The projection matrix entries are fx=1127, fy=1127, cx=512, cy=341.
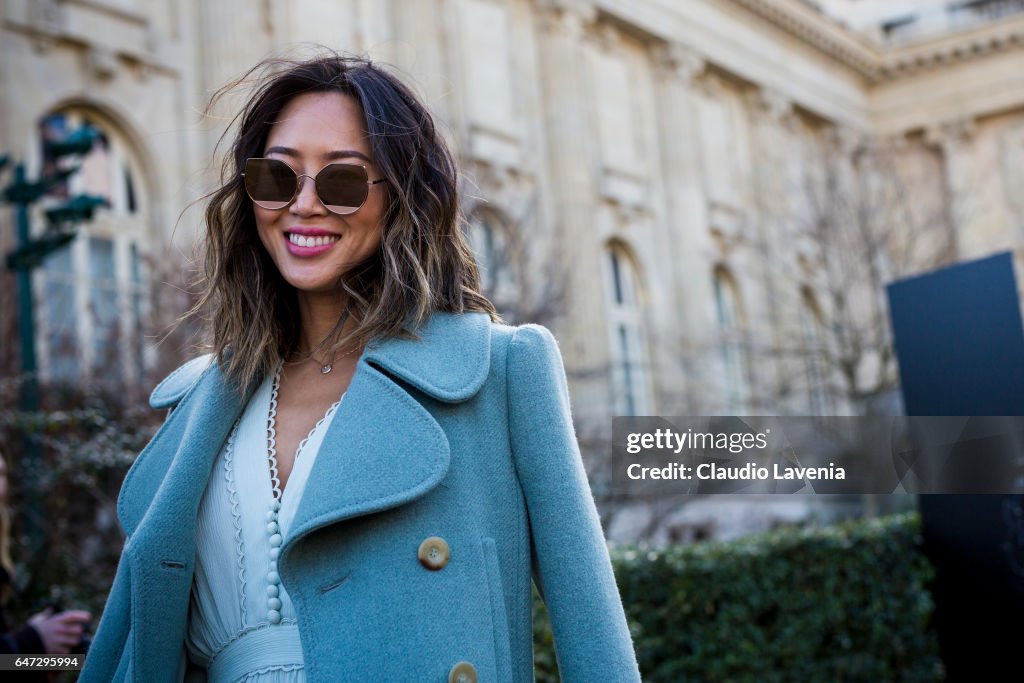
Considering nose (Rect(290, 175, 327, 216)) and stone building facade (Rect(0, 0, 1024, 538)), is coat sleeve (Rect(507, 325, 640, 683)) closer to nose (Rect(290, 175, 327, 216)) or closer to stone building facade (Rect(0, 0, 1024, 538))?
nose (Rect(290, 175, 327, 216))

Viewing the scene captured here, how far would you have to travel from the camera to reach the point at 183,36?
679 inches

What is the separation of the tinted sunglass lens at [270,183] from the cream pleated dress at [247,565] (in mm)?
440

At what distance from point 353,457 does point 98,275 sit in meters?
14.9

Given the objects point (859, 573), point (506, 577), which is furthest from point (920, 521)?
point (506, 577)

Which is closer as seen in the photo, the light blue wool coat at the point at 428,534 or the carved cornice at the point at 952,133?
the light blue wool coat at the point at 428,534

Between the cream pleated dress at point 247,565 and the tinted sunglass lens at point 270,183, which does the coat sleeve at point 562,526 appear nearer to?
the cream pleated dress at point 247,565

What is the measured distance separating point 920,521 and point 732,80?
24.8 m

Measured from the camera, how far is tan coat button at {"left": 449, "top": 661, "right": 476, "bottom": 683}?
76.1 inches

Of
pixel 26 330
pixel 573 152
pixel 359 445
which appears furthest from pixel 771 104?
pixel 359 445

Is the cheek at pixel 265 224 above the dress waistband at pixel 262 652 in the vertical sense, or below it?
above

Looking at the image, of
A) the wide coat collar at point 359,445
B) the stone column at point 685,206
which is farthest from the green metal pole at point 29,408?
the stone column at point 685,206

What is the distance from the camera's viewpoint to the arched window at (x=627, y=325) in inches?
993

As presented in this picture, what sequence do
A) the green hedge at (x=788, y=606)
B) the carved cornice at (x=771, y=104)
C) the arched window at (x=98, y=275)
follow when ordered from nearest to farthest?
the green hedge at (x=788, y=606) → the arched window at (x=98, y=275) → the carved cornice at (x=771, y=104)

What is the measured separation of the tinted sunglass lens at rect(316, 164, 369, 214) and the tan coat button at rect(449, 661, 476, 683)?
0.92 metres
